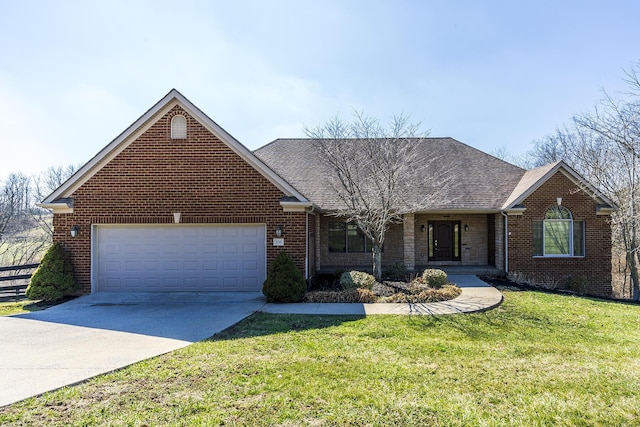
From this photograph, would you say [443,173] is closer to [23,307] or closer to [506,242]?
[506,242]

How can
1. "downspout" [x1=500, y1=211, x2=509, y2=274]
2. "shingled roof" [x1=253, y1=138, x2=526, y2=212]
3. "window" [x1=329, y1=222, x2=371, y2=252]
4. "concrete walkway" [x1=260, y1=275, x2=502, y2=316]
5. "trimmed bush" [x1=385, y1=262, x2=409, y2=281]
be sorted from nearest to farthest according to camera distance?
"concrete walkway" [x1=260, y1=275, x2=502, y2=316], "trimmed bush" [x1=385, y1=262, x2=409, y2=281], "downspout" [x1=500, y1=211, x2=509, y2=274], "shingled roof" [x1=253, y1=138, x2=526, y2=212], "window" [x1=329, y1=222, x2=371, y2=252]

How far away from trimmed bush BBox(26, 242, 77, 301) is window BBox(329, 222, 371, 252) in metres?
9.52

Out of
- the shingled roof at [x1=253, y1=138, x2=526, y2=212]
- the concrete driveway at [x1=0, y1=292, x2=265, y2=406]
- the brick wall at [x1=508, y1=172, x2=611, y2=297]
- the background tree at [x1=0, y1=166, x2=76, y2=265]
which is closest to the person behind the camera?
the concrete driveway at [x1=0, y1=292, x2=265, y2=406]

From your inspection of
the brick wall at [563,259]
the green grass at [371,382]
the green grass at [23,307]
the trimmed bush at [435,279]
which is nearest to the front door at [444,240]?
the brick wall at [563,259]

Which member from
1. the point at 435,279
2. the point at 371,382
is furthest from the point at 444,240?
the point at 371,382

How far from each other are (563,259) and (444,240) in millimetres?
4548

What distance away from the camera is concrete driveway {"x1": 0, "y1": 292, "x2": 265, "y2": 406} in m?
5.22

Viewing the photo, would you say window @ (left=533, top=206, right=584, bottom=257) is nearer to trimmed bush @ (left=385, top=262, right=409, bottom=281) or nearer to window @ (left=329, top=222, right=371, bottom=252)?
trimmed bush @ (left=385, top=262, right=409, bottom=281)

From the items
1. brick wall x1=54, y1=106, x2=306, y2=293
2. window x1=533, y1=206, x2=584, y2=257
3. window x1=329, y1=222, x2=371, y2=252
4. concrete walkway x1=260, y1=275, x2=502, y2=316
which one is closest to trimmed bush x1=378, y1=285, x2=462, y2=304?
concrete walkway x1=260, y1=275, x2=502, y2=316

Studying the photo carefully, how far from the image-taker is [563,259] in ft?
46.6

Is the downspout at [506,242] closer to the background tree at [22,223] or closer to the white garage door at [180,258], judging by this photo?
the white garage door at [180,258]

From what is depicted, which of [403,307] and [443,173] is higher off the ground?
[443,173]

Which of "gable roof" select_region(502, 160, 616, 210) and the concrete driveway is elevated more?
"gable roof" select_region(502, 160, 616, 210)

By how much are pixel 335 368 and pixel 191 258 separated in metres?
7.47
